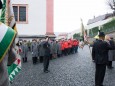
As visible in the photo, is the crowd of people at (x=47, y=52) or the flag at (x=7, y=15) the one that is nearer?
the crowd of people at (x=47, y=52)

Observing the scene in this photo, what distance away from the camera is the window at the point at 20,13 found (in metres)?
34.4

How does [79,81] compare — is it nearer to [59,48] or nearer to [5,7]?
[5,7]

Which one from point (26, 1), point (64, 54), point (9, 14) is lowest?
point (64, 54)

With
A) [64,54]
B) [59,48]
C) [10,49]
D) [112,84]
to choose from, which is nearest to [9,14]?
[10,49]

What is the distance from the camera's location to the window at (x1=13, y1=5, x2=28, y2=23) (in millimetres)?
34406

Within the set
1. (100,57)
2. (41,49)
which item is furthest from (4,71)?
(41,49)

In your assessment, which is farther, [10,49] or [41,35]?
[41,35]


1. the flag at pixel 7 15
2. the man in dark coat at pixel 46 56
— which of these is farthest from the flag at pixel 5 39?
the man in dark coat at pixel 46 56

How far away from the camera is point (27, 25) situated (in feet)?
114

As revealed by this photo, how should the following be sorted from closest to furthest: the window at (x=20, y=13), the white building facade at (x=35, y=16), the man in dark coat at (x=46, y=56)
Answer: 1. the man in dark coat at (x=46, y=56)
2. the window at (x=20, y=13)
3. the white building facade at (x=35, y=16)

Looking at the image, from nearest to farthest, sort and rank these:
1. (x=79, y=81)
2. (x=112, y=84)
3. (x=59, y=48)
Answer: (x=112, y=84), (x=79, y=81), (x=59, y=48)

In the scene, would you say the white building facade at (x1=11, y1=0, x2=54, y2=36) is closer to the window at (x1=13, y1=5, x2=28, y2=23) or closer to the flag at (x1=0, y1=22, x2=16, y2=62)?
the window at (x1=13, y1=5, x2=28, y2=23)

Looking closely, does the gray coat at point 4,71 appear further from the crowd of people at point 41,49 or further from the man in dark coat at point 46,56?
the crowd of people at point 41,49

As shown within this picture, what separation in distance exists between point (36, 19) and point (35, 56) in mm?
12243
